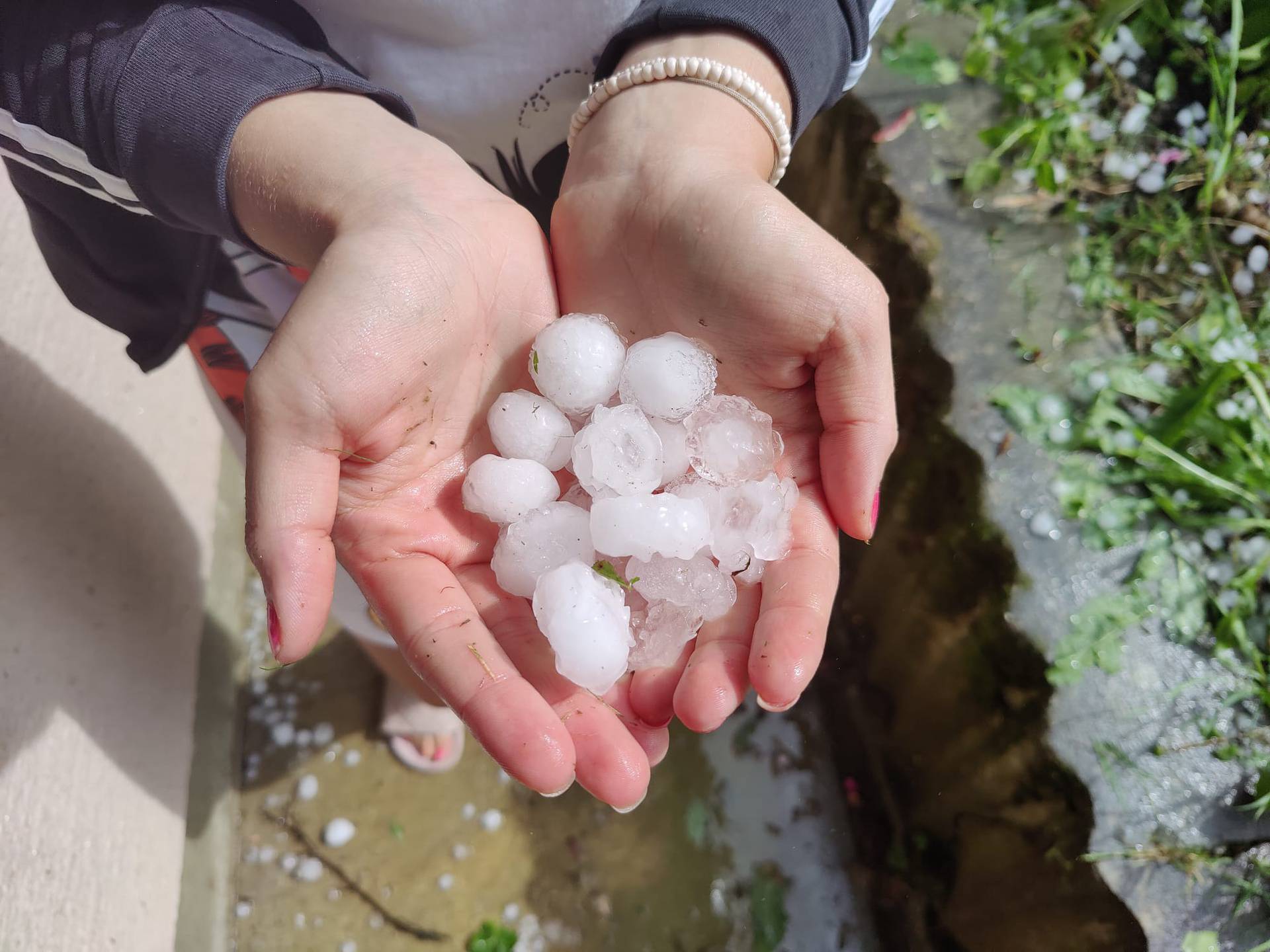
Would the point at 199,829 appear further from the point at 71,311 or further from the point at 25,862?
the point at 71,311

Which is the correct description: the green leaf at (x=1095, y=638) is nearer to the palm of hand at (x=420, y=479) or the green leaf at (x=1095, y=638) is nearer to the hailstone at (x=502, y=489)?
the palm of hand at (x=420, y=479)

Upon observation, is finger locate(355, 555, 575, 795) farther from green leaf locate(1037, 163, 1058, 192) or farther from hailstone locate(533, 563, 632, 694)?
green leaf locate(1037, 163, 1058, 192)

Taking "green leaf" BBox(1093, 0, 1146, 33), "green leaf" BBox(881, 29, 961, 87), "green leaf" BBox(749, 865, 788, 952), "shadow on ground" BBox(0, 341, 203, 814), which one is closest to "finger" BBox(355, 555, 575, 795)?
"shadow on ground" BBox(0, 341, 203, 814)

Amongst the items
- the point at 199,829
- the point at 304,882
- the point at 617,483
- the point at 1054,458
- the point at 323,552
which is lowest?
the point at 304,882

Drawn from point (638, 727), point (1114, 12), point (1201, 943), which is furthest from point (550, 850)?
point (1114, 12)

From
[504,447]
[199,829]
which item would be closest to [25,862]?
[199,829]

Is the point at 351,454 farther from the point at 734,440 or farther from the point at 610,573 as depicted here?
the point at 734,440
